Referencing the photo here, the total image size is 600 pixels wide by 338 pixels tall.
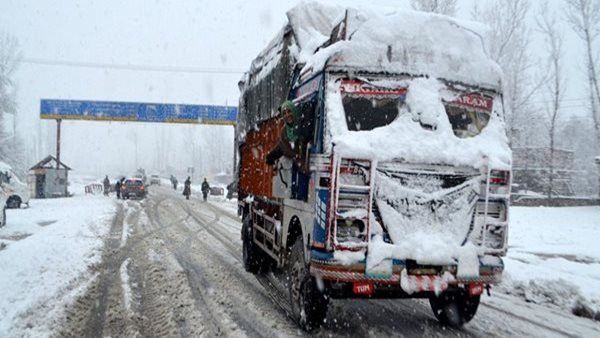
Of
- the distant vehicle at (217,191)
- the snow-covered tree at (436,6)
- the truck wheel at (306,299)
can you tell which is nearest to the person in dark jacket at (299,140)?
the truck wheel at (306,299)

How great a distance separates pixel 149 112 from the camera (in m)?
41.2

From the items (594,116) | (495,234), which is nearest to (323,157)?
(495,234)

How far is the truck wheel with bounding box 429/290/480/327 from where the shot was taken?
5815 millimetres

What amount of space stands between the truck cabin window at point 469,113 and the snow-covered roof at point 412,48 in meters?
0.19

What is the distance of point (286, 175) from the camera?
6387 millimetres

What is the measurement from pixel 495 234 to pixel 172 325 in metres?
3.99

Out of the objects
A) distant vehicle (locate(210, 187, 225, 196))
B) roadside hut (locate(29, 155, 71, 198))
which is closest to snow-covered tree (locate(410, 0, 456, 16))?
distant vehicle (locate(210, 187, 225, 196))

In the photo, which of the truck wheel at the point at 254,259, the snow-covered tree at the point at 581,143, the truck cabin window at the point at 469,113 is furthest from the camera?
the snow-covered tree at the point at 581,143

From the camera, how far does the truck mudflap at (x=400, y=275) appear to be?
4742 mm

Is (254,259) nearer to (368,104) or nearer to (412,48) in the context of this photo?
(368,104)

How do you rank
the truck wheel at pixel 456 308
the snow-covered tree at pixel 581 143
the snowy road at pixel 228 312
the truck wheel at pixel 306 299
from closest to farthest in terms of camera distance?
1. the truck wheel at pixel 306 299
2. the snowy road at pixel 228 312
3. the truck wheel at pixel 456 308
4. the snow-covered tree at pixel 581 143

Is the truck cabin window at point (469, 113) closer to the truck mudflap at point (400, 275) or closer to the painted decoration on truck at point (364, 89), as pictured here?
the painted decoration on truck at point (364, 89)

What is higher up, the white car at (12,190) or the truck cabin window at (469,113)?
the truck cabin window at (469,113)

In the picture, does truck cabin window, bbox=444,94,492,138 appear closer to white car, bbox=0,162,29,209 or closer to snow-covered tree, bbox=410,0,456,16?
snow-covered tree, bbox=410,0,456,16
